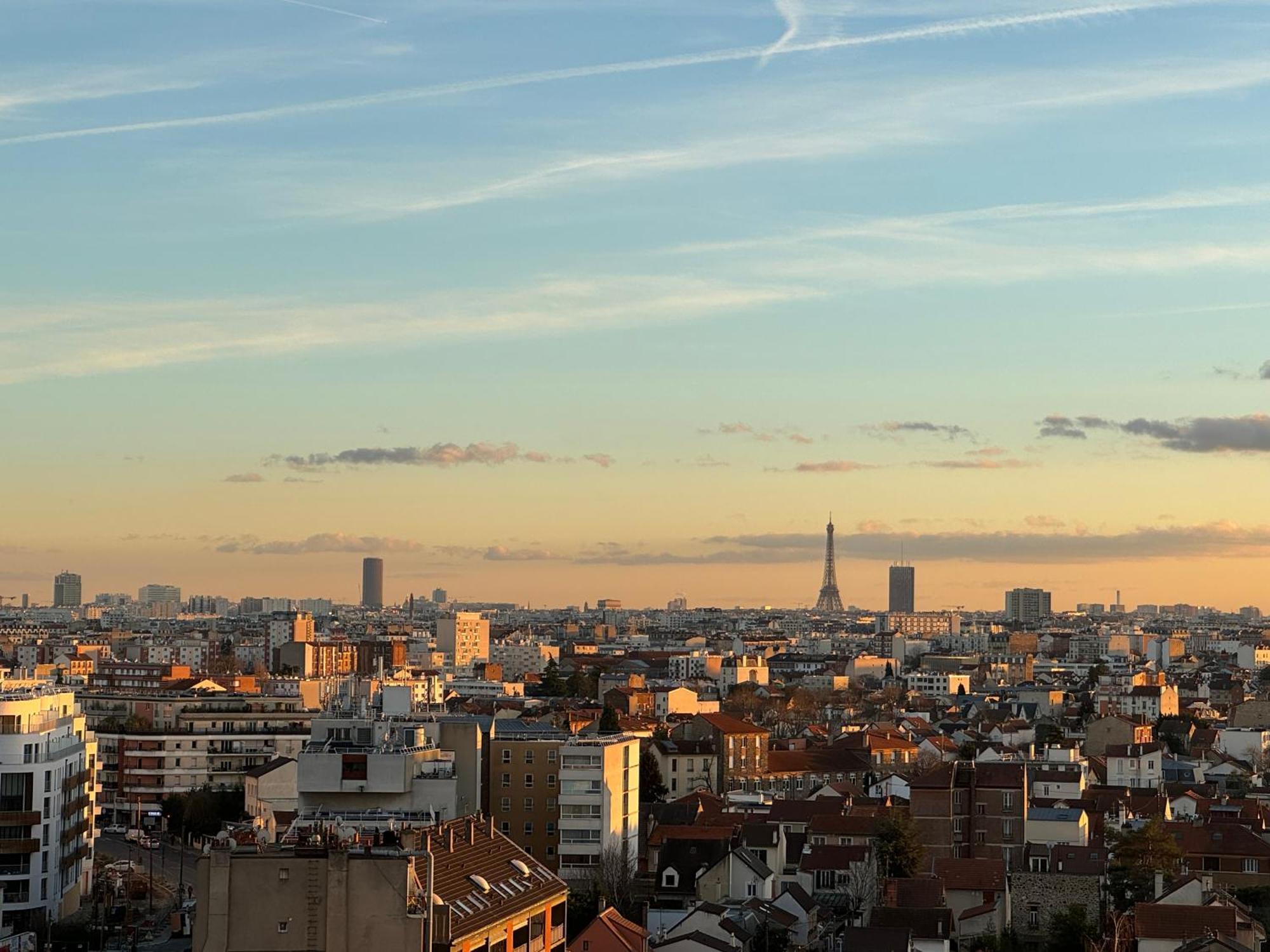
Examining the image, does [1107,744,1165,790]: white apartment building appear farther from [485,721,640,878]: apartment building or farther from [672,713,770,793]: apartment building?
[485,721,640,878]: apartment building

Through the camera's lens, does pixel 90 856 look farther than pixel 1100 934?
Yes

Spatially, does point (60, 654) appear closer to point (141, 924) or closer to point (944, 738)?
point (944, 738)

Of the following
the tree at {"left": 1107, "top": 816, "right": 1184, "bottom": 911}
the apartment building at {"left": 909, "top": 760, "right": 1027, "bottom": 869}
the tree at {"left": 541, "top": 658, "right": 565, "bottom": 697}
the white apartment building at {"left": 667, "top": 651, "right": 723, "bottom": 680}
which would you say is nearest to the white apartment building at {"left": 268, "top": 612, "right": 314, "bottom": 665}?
the white apartment building at {"left": 667, "top": 651, "right": 723, "bottom": 680}

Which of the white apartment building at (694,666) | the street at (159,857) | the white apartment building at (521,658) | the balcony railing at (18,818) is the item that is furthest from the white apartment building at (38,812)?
the white apartment building at (521,658)

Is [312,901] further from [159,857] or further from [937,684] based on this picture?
[937,684]

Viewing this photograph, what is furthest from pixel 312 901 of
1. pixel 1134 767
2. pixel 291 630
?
pixel 291 630

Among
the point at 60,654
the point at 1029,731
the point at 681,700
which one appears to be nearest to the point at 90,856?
the point at 1029,731
